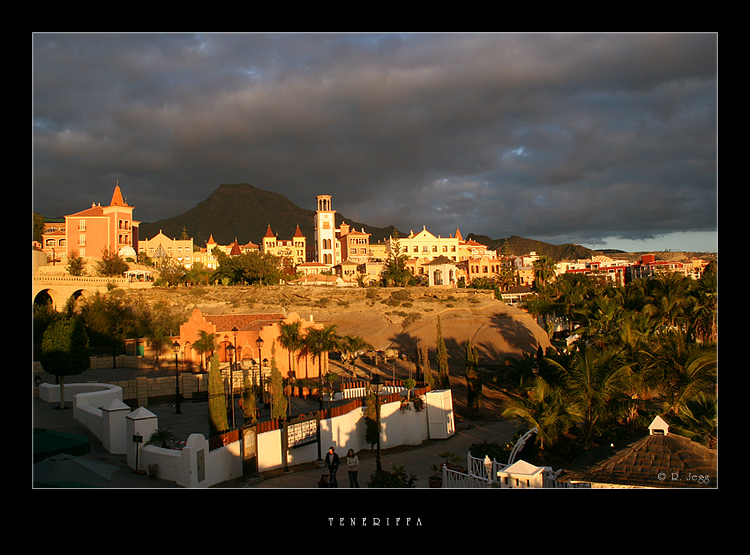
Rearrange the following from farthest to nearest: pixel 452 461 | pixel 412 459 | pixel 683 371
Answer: pixel 412 459 → pixel 683 371 → pixel 452 461

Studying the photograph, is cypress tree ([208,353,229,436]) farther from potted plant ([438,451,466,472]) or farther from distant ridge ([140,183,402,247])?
distant ridge ([140,183,402,247])

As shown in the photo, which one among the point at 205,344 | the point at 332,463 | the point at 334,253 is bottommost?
the point at 332,463

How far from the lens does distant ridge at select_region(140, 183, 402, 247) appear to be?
144m

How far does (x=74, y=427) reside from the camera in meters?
16.4

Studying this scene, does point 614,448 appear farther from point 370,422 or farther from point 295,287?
point 295,287

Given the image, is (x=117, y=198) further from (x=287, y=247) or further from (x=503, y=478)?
(x=503, y=478)

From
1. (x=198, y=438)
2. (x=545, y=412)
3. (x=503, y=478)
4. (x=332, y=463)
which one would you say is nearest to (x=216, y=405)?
(x=198, y=438)

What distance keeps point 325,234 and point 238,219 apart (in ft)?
195

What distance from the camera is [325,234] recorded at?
100688 millimetres

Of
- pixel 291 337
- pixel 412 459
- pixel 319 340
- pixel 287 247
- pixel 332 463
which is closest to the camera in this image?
pixel 332 463

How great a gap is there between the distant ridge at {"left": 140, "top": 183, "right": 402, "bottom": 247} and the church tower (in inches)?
1406

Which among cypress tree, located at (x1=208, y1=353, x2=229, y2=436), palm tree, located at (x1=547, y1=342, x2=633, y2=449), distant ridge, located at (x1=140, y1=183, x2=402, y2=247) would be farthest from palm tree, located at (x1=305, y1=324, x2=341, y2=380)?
distant ridge, located at (x1=140, y1=183, x2=402, y2=247)
